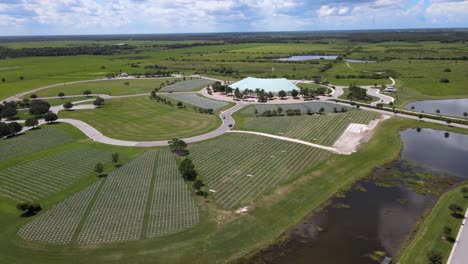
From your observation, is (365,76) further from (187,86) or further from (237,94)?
(187,86)

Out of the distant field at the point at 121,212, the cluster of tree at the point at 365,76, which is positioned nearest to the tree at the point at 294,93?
the cluster of tree at the point at 365,76

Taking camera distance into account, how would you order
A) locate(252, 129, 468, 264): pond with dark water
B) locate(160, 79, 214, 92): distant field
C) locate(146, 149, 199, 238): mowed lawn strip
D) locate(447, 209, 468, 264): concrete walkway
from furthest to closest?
locate(160, 79, 214, 92): distant field, locate(146, 149, 199, 238): mowed lawn strip, locate(252, 129, 468, 264): pond with dark water, locate(447, 209, 468, 264): concrete walkway

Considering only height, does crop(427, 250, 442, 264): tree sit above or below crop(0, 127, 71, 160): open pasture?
below

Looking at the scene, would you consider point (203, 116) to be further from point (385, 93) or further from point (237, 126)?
point (385, 93)

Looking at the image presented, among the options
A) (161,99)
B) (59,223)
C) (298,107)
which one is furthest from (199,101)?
(59,223)

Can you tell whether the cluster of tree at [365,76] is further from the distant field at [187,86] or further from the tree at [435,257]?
the tree at [435,257]

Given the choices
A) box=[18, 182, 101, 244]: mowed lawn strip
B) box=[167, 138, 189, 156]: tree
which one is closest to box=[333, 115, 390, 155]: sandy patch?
box=[167, 138, 189, 156]: tree

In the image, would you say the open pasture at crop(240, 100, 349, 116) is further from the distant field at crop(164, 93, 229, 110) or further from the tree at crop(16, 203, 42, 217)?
the tree at crop(16, 203, 42, 217)
